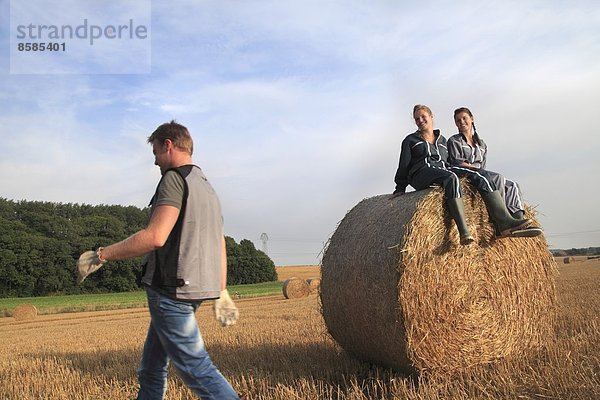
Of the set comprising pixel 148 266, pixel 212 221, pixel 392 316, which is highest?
pixel 212 221

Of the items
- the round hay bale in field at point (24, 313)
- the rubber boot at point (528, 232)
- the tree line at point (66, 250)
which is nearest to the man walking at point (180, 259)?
the rubber boot at point (528, 232)

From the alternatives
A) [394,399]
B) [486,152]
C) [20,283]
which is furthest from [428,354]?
[20,283]

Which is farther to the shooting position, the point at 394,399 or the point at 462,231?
the point at 462,231

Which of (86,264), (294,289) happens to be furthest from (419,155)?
(294,289)

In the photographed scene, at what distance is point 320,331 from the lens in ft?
28.6

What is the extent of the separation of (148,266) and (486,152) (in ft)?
13.2

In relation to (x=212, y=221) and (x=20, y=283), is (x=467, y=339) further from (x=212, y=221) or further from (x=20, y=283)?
(x=20, y=283)

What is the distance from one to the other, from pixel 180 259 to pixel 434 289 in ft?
8.94

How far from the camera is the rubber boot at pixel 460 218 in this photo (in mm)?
5008

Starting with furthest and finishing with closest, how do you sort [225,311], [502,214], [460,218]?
1. [502,214]
2. [460,218]
3. [225,311]

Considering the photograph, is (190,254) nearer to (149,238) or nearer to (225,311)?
(149,238)

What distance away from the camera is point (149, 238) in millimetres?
3117

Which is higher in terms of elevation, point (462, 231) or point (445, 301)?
point (462, 231)

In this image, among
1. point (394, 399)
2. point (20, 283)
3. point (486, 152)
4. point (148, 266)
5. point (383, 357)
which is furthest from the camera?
point (20, 283)
